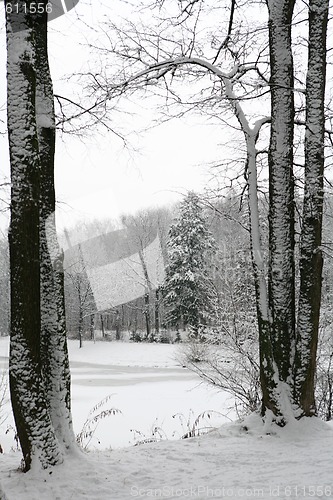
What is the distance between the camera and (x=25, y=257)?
408 centimetres

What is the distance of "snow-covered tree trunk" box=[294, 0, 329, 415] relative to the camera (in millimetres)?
5797

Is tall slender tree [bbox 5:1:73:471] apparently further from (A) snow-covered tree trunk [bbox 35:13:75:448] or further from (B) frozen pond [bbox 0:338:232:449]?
(B) frozen pond [bbox 0:338:232:449]

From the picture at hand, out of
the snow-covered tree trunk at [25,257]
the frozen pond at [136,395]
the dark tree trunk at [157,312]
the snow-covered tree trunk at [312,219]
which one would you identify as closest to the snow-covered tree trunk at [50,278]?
the snow-covered tree trunk at [25,257]

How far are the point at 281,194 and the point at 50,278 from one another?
3.24 meters

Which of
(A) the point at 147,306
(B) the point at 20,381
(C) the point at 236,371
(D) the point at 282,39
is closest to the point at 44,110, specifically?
(B) the point at 20,381

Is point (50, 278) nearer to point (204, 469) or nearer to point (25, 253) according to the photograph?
point (25, 253)

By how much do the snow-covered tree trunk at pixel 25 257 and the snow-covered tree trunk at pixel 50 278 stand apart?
34 cm

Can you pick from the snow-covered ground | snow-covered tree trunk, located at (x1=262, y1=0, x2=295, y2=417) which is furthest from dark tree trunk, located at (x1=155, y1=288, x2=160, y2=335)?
the snow-covered ground

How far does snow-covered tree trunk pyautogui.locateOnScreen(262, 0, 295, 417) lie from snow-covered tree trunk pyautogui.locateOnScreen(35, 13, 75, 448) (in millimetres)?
2737

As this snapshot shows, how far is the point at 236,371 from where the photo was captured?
32.6ft

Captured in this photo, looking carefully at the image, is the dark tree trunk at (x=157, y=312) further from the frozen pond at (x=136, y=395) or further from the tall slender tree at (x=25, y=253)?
the tall slender tree at (x=25, y=253)

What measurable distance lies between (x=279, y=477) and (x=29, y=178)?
3.55 metres

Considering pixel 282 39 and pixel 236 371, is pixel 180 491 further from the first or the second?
pixel 236 371

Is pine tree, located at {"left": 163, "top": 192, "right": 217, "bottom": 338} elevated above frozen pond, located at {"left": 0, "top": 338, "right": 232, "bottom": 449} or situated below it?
above
